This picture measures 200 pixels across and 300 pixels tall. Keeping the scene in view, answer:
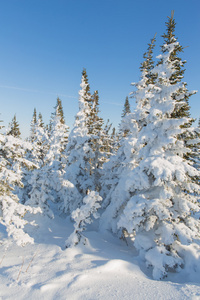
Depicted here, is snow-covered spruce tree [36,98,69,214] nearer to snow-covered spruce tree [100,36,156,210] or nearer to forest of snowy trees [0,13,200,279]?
snow-covered spruce tree [100,36,156,210]

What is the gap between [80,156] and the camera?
21.3 meters

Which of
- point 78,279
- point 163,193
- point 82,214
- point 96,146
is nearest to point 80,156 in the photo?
point 96,146

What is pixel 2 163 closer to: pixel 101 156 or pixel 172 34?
pixel 172 34

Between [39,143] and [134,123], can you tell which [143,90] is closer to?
[134,123]

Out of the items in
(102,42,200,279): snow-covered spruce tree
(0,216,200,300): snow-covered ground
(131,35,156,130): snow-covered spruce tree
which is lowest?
(0,216,200,300): snow-covered ground

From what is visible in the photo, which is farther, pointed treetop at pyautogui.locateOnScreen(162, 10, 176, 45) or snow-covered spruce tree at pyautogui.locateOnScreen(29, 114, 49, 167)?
snow-covered spruce tree at pyautogui.locateOnScreen(29, 114, 49, 167)

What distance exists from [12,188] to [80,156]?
1277 centimetres

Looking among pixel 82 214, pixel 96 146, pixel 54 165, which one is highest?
pixel 96 146

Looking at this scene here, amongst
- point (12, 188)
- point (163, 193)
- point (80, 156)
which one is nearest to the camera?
point (12, 188)

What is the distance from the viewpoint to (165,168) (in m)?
8.88

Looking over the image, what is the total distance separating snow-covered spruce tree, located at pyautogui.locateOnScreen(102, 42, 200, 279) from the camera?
895cm

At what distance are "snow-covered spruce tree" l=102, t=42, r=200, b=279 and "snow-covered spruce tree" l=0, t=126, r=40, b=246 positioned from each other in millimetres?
5431

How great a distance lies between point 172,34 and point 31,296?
1510 cm

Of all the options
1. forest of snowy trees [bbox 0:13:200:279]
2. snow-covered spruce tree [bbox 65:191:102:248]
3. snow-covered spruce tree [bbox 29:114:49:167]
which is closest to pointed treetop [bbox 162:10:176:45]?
forest of snowy trees [bbox 0:13:200:279]
